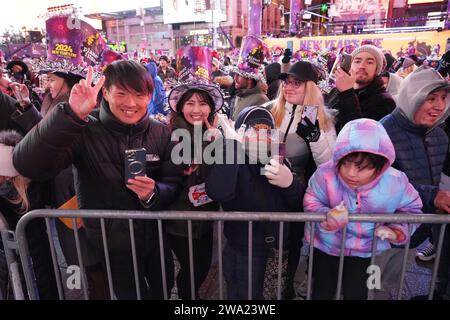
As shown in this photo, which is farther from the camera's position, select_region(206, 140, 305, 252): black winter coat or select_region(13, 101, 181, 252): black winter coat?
select_region(206, 140, 305, 252): black winter coat

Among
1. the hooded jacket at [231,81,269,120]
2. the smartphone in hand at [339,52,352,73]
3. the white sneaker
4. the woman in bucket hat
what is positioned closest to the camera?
the woman in bucket hat

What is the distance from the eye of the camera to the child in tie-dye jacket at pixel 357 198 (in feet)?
5.92

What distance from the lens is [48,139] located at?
1.61 m

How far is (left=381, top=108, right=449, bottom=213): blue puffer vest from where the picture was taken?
2.25 metres

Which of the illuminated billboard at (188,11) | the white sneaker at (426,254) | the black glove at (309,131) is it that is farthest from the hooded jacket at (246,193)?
the illuminated billboard at (188,11)

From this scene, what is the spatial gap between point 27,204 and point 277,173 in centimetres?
160

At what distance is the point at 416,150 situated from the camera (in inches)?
89.3

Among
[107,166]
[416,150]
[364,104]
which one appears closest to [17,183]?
[107,166]

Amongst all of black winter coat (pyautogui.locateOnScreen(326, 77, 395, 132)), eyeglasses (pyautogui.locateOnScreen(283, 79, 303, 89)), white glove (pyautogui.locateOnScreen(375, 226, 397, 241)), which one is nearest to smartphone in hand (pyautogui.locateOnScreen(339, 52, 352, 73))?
black winter coat (pyautogui.locateOnScreen(326, 77, 395, 132))

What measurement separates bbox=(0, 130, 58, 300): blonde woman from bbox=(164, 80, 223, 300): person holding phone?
2.78 feet

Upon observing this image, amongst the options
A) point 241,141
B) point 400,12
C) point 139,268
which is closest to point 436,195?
point 241,141

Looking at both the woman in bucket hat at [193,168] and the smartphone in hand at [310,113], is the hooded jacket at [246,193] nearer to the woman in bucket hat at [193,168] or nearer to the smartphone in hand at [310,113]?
the woman in bucket hat at [193,168]

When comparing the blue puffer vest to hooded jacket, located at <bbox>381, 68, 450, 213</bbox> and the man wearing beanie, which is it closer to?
hooded jacket, located at <bbox>381, 68, 450, 213</bbox>

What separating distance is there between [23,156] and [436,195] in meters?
2.48
